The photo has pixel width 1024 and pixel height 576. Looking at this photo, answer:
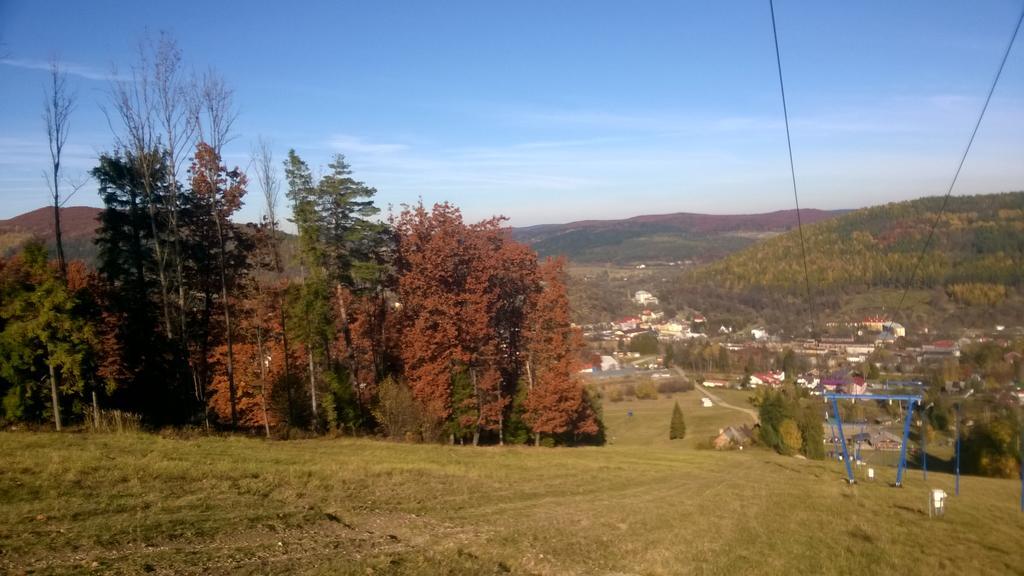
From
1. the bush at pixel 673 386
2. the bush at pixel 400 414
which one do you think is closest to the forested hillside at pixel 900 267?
the bush at pixel 673 386

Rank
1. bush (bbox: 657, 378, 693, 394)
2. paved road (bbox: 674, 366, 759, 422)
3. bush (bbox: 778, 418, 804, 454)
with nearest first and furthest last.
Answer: bush (bbox: 778, 418, 804, 454) < paved road (bbox: 674, 366, 759, 422) < bush (bbox: 657, 378, 693, 394)

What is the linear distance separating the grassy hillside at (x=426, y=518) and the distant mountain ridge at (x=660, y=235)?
10137 centimetres

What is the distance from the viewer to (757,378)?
5350 centimetres

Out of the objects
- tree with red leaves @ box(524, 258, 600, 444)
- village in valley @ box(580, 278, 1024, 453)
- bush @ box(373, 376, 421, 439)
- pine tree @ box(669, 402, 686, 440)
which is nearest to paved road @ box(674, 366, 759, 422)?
village in valley @ box(580, 278, 1024, 453)

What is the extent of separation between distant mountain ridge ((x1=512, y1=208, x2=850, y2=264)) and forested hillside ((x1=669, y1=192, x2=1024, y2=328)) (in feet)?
121

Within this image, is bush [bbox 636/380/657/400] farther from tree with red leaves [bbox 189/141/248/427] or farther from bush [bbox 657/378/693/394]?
tree with red leaves [bbox 189/141/248/427]

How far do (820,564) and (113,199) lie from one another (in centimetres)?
2522

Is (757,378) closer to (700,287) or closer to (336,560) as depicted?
(700,287)

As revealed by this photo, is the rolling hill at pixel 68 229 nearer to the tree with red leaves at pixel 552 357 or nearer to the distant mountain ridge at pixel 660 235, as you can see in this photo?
the tree with red leaves at pixel 552 357

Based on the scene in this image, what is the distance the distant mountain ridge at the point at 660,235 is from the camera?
12838 cm

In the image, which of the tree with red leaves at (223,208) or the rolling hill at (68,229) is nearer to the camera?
the tree with red leaves at (223,208)

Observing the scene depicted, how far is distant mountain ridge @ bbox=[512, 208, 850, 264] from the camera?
128375 mm

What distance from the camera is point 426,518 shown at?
34.5 feet

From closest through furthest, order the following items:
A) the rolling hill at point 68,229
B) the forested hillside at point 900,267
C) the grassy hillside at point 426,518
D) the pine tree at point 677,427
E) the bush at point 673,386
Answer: the grassy hillside at point 426,518 → the rolling hill at point 68,229 → the forested hillside at point 900,267 → the pine tree at point 677,427 → the bush at point 673,386
